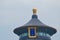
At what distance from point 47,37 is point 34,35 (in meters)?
2.12

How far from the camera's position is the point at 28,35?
59156mm

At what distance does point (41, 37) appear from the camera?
5925 centimetres

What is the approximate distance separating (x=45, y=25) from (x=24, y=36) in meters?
3.54

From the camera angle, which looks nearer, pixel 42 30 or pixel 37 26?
pixel 37 26

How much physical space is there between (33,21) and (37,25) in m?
1.46

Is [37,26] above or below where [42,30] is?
above

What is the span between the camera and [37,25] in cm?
5875

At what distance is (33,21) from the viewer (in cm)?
5997

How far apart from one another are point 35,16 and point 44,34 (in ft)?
10.3

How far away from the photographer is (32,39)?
58.9 meters

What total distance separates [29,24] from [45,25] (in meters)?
2.32

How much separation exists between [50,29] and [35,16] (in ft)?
10.4

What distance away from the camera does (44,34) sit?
59688 mm

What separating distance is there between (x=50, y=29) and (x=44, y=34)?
1.15 m
